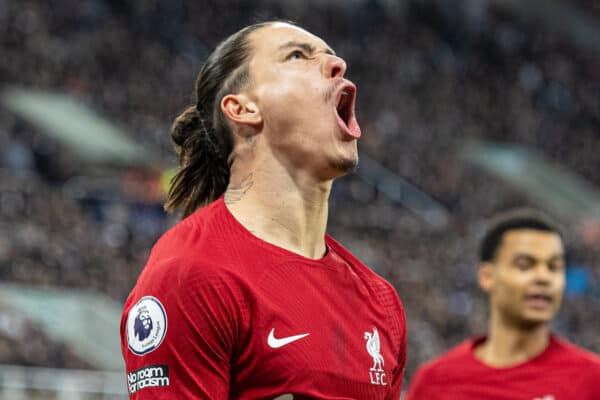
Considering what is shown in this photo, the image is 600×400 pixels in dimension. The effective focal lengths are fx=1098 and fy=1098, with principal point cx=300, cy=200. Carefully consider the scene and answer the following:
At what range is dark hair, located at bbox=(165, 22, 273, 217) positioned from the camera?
312cm

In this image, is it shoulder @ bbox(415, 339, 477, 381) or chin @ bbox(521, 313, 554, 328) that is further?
shoulder @ bbox(415, 339, 477, 381)

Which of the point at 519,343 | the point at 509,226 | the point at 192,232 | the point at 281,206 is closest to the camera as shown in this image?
the point at 192,232

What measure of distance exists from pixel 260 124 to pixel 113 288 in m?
12.5

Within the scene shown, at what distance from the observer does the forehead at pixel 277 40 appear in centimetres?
309

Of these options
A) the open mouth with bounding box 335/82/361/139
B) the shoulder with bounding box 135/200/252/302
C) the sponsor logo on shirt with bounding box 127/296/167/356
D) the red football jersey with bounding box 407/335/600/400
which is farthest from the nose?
the red football jersey with bounding box 407/335/600/400

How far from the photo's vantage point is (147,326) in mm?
2602

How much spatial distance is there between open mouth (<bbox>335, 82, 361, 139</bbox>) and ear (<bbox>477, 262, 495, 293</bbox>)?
2.37 meters

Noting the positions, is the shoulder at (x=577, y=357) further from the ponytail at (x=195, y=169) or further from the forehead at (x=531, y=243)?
the ponytail at (x=195, y=169)

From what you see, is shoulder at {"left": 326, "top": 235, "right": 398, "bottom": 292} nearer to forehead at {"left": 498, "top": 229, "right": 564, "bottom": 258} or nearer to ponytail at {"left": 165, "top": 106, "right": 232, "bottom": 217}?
ponytail at {"left": 165, "top": 106, "right": 232, "bottom": 217}

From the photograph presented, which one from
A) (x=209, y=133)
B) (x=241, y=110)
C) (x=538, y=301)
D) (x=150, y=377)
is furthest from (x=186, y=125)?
(x=538, y=301)

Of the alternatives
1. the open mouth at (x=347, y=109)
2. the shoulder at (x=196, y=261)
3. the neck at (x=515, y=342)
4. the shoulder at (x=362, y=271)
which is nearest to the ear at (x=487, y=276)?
the neck at (x=515, y=342)

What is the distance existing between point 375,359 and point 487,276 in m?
2.50

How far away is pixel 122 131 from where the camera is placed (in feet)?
67.8

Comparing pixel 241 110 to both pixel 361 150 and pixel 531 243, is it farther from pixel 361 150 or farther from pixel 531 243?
pixel 361 150
